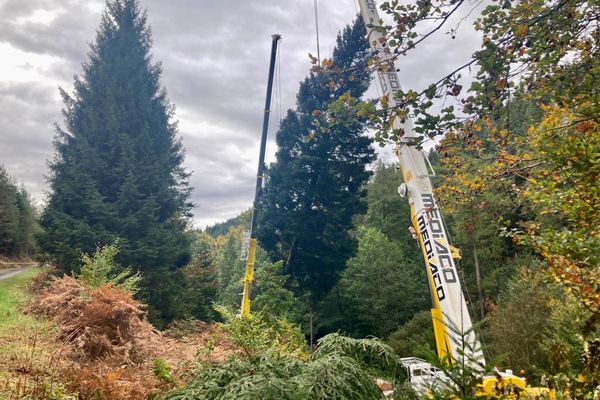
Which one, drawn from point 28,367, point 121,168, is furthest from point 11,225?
point 28,367

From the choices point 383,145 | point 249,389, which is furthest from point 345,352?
point 383,145

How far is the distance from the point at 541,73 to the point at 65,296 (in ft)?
25.5

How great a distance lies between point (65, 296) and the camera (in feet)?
22.0

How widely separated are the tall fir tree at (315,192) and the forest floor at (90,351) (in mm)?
12821

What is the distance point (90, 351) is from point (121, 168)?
11.2 metres

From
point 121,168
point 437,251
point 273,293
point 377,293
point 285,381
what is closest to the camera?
point 285,381

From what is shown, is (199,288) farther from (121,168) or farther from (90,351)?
(90,351)

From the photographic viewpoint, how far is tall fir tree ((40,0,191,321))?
14086 millimetres

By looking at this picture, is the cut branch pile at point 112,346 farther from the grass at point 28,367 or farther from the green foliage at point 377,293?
the green foliage at point 377,293

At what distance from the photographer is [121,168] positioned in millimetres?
15102

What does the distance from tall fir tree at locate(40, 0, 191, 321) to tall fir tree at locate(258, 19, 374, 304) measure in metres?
5.28

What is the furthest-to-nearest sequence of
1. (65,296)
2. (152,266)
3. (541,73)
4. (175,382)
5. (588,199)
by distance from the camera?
(152,266), (65,296), (175,382), (541,73), (588,199)

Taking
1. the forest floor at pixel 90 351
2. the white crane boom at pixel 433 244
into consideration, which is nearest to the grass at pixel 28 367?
the forest floor at pixel 90 351

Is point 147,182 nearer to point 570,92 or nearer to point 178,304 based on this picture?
point 178,304
